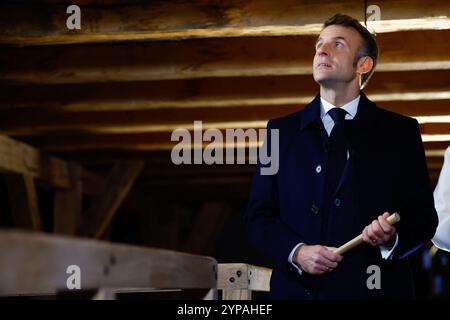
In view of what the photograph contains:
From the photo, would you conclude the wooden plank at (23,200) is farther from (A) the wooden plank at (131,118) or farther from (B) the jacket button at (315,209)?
(B) the jacket button at (315,209)

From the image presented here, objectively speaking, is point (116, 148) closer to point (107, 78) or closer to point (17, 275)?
point (107, 78)

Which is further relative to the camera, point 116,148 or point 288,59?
point 116,148

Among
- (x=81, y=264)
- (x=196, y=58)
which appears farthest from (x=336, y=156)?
(x=196, y=58)

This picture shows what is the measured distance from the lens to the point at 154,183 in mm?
9508

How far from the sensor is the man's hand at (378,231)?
7.66ft

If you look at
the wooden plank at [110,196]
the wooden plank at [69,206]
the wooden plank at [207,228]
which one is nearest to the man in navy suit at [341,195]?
the wooden plank at [110,196]

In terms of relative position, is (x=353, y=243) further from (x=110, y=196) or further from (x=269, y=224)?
(x=110, y=196)

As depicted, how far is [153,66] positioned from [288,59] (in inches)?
32.0

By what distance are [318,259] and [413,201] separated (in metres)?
0.36

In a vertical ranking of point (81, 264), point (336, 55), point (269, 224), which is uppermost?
point (336, 55)

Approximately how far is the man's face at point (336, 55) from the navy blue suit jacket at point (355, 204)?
4.6 inches

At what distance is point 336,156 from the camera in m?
2.61

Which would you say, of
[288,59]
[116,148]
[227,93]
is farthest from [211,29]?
[116,148]

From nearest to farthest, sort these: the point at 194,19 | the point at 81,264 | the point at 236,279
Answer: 1. the point at 81,264
2. the point at 236,279
3. the point at 194,19
